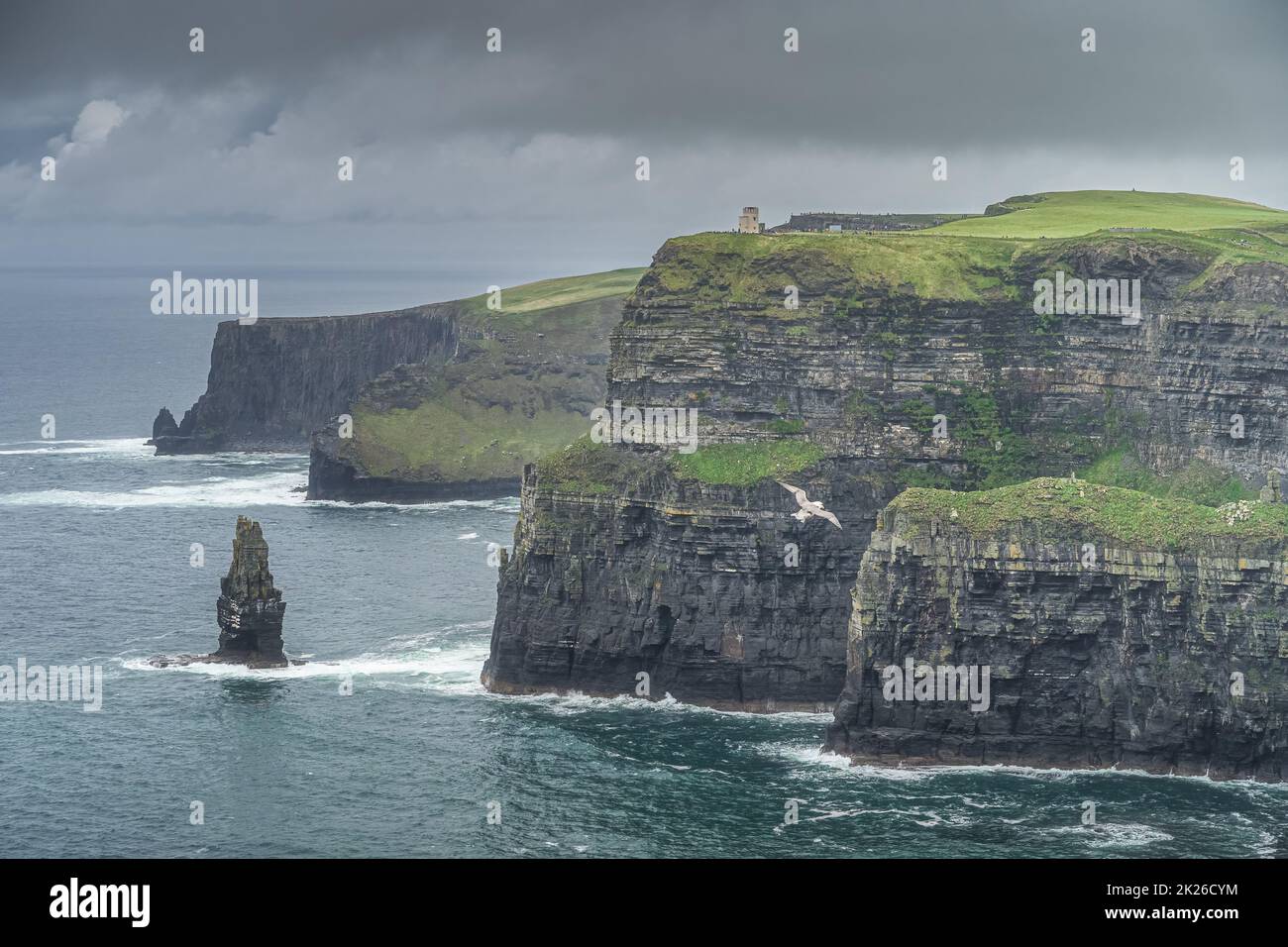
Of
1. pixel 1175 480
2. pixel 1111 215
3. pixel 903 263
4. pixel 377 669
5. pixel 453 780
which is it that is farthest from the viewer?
pixel 1111 215

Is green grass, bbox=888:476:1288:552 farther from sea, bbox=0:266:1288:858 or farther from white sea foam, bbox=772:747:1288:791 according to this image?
sea, bbox=0:266:1288:858

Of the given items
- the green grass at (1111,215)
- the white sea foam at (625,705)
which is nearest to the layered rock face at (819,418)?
the white sea foam at (625,705)

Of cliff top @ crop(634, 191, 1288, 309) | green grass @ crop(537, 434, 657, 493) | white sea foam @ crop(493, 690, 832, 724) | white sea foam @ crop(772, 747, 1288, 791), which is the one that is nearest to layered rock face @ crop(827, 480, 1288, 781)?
white sea foam @ crop(772, 747, 1288, 791)

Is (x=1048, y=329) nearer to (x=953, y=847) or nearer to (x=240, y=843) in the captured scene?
(x=953, y=847)

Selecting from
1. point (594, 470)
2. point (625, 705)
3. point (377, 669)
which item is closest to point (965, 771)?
point (625, 705)

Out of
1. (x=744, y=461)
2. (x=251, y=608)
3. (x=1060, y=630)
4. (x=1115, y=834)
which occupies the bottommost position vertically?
(x=1115, y=834)

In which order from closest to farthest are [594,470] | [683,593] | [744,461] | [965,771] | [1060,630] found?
[965,771] < [1060,630] < [683,593] < [744,461] < [594,470]

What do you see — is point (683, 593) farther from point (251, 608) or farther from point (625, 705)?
point (251, 608)
